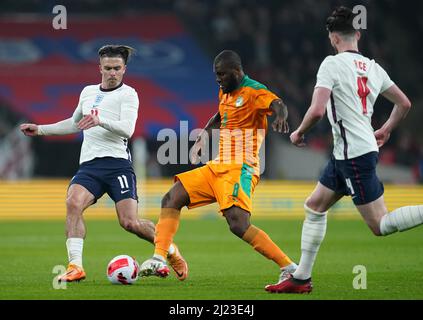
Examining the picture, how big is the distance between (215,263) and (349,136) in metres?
4.29

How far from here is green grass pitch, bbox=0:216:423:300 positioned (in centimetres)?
795

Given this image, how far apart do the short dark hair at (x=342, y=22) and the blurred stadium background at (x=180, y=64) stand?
683 inches

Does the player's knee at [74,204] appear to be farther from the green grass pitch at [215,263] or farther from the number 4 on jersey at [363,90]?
the number 4 on jersey at [363,90]

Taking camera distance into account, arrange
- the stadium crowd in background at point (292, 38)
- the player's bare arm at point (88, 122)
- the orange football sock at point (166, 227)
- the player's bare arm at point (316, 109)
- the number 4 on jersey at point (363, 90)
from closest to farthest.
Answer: the player's bare arm at point (316, 109) → the number 4 on jersey at point (363, 90) → the player's bare arm at point (88, 122) → the orange football sock at point (166, 227) → the stadium crowd in background at point (292, 38)

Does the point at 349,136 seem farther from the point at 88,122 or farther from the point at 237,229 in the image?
the point at 88,122

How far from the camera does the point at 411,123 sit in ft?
83.9

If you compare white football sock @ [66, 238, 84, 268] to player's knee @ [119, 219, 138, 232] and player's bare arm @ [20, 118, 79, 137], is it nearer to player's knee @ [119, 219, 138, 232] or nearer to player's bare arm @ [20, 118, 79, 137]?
player's knee @ [119, 219, 138, 232]

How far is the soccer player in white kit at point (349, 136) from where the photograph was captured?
7367 millimetres

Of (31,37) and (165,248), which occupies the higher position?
(31,37)

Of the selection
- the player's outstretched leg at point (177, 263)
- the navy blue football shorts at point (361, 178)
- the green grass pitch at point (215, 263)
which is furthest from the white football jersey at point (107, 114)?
the navy blue football shorts at point (361, 178)

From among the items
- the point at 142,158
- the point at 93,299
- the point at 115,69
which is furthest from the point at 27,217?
the point at 93,299
